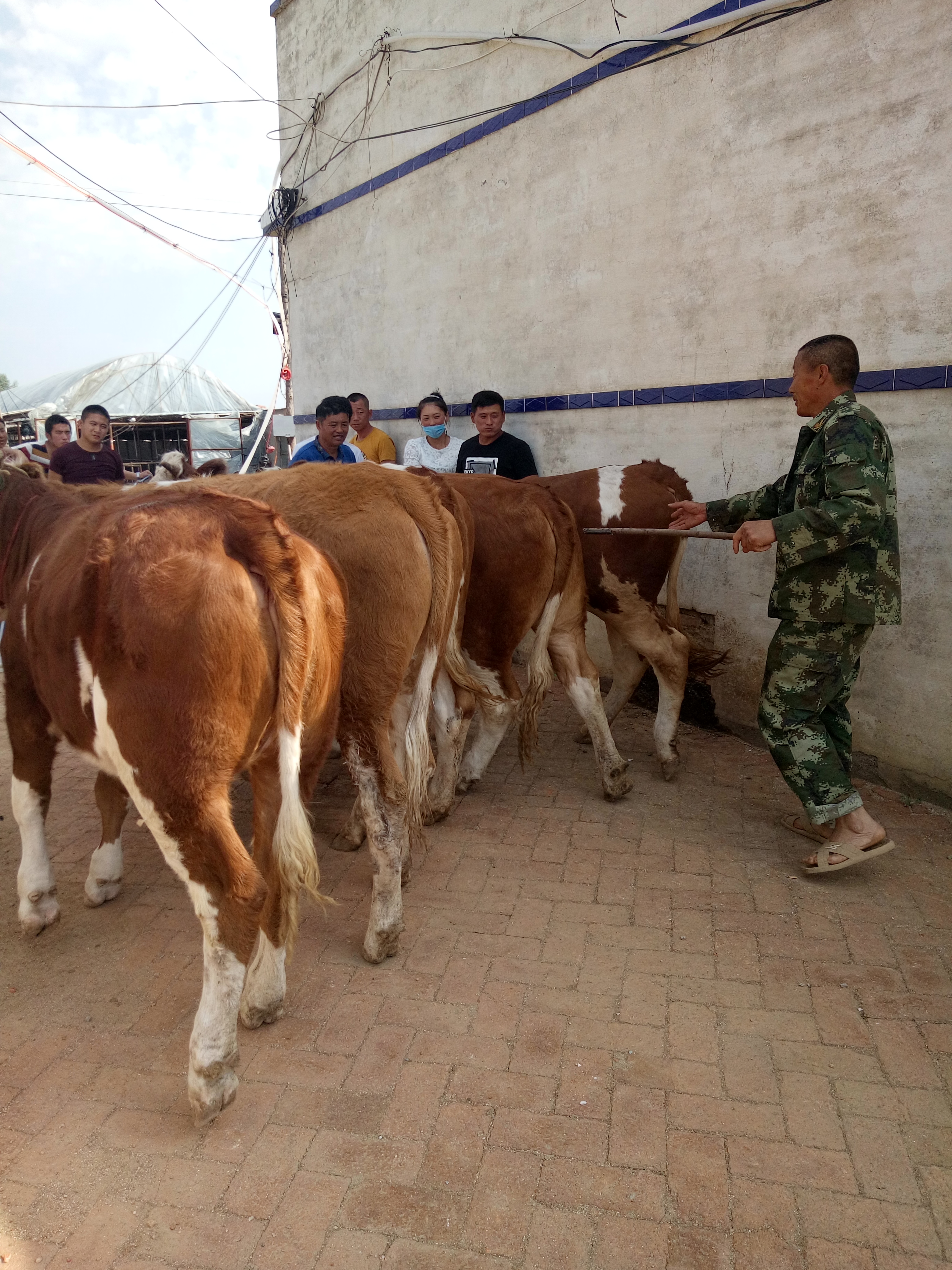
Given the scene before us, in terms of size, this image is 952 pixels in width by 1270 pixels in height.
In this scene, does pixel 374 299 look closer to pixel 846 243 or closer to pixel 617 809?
pixel 846 243

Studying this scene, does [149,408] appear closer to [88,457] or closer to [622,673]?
[88,457]

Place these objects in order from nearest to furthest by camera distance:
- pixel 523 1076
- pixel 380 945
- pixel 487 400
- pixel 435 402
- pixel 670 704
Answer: pixel 523 1076, pixel 380 945, pixel 670 704, pixel 487 400, pixel 435 402

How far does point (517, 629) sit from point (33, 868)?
2374 millimetres

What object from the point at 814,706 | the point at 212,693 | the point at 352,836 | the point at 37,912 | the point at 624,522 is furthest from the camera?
the point at 624,522

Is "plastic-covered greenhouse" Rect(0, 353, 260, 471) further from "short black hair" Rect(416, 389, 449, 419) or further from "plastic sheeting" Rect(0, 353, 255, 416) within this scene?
"short black hair" Rect(416, 389, 449, 419)

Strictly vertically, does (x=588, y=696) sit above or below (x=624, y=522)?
below

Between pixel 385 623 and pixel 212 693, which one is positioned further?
pixel 385 623

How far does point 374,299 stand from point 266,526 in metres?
6.34

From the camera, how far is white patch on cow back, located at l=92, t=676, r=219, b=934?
2.17 m

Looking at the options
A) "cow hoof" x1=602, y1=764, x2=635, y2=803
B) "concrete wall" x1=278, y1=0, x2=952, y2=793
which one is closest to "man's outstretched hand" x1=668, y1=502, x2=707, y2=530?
"concrete wall" x1=278, y1=0, x2=952, y2=793

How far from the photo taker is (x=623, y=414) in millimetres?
5484

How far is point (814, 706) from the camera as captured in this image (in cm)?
342

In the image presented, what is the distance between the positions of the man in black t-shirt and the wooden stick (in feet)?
4.52

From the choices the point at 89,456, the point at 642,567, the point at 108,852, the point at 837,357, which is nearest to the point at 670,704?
the point at 642,567
